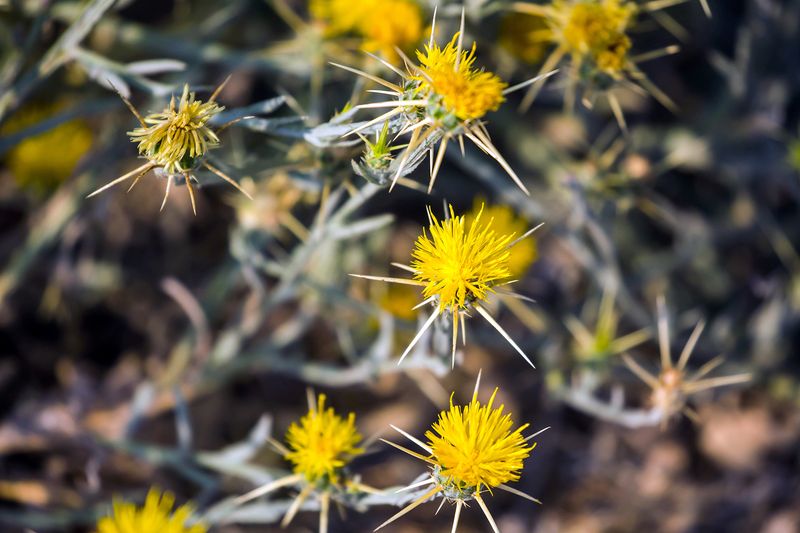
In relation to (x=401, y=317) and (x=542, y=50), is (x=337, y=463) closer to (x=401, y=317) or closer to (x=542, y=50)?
(x=401, y=317)

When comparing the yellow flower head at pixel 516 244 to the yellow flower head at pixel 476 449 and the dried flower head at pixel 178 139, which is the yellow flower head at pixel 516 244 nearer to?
the yellow flower head at pixel 476 449

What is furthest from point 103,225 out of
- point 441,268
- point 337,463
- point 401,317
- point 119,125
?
point 441,268

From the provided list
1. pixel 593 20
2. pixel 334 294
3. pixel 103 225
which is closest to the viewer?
pixel 593 20

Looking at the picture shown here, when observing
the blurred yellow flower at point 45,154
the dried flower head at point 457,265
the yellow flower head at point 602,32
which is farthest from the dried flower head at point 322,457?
the blurred yellow flower at point 45,154

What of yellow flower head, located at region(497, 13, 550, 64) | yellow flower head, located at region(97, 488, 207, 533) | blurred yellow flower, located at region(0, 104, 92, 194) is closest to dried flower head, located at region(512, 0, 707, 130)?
yellow flower head, located at region(497, 13, 550, 64)

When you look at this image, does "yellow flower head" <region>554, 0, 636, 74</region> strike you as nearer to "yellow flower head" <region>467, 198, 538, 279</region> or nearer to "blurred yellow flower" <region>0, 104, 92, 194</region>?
"yellow flower head" <region>467, 198, 538, 279</region>

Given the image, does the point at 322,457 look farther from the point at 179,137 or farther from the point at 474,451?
the point at 179,137
